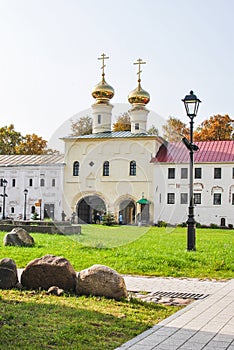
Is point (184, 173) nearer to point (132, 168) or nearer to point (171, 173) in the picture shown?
point (171, 173)

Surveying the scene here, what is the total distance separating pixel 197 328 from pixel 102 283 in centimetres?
239

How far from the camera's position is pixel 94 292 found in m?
8.77

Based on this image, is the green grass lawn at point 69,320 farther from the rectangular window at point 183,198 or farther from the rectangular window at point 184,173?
the rectangular window at point 184,173

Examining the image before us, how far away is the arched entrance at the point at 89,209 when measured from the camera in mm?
46213

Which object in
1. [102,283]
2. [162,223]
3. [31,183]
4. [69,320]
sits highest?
[31,183]

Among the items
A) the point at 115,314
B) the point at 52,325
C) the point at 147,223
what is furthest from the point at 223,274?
the point at 147,223

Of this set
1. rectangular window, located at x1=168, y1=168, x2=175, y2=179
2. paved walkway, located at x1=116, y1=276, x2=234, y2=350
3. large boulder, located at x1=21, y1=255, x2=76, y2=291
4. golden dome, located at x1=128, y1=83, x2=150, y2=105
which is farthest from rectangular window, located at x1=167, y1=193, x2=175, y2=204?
large boulder, located at x1=21, y1=255, x2=76, y2=291

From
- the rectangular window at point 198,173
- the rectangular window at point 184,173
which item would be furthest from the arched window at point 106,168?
the rectangular window at point 198,173

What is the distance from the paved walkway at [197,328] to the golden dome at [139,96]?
144 ft

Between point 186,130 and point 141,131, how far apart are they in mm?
5954

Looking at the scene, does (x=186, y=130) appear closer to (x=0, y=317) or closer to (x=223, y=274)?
(x=223, y=274)

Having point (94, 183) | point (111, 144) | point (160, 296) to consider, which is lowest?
point (160, 296)

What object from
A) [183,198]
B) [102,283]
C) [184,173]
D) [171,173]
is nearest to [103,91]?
[171,173]

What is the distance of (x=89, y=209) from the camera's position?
166ft
